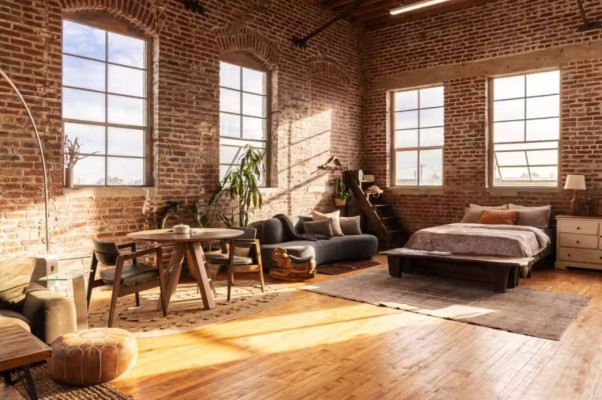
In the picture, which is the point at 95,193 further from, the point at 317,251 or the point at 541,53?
the point at 541,53

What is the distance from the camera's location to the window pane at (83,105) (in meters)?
5.86

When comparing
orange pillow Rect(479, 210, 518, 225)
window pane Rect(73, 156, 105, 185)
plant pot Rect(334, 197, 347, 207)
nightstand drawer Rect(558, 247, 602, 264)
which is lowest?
nightstand drawer Rect(558, 247, 602, 264)

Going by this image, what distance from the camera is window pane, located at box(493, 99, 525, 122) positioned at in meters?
8.62

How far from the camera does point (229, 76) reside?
7766mm

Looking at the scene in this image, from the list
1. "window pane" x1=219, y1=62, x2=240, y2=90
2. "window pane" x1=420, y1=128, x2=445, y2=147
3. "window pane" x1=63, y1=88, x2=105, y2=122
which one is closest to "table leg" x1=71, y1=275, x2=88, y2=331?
"window pane" x1=63, y1=88, x2=105, y2=122

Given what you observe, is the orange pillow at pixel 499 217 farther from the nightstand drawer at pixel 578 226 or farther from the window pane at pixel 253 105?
the window pane at pixel 253 105

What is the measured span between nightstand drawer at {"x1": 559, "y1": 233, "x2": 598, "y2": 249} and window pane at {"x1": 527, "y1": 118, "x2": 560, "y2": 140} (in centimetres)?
184

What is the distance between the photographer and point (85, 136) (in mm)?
6035

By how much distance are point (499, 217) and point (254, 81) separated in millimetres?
4739

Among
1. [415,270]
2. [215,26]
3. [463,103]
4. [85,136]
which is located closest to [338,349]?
[415,270]

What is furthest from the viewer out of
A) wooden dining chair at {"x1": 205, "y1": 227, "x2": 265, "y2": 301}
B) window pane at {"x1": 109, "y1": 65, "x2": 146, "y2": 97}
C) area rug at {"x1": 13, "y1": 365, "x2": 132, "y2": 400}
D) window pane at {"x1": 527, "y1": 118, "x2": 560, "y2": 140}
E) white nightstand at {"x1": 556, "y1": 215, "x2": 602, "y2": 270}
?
window pane at {"x1": 527, "y1": 118, "x2": 560, "y2": 140}

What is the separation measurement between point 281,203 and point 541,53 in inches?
206

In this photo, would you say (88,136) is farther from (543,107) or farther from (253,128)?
(543,107)

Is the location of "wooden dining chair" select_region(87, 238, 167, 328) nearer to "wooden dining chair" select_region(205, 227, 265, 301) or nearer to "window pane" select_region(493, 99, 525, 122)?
"wooden dining chair" select_region(205, 227, 265, 301)
